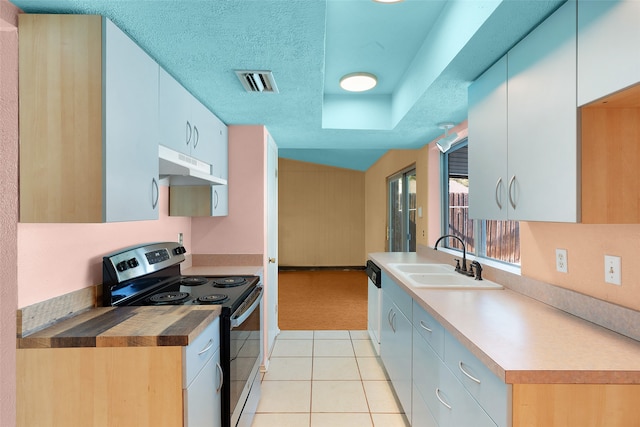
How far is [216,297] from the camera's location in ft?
5.97

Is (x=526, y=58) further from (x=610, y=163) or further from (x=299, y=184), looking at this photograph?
(x=299, y=184)

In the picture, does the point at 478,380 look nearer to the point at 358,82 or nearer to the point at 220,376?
the point at 220,376

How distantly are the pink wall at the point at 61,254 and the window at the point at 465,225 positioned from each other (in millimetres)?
2320

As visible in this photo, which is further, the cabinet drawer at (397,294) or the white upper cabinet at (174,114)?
the cabinet drawer at (397,294)

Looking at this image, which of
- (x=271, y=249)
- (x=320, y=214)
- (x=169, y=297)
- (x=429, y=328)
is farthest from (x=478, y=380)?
(x=320, y=214)

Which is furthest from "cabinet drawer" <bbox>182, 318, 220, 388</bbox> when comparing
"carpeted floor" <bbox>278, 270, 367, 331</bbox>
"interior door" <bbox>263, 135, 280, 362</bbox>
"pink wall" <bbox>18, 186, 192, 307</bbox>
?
"carpeted floor" <bbox>278, 270, 367, 331</bbox>

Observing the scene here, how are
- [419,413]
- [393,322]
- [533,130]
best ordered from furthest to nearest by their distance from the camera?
[393,322], [419,413], [533,130]

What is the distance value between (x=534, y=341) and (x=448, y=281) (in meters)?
1.26

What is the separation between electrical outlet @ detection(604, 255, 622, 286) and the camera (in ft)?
4.18

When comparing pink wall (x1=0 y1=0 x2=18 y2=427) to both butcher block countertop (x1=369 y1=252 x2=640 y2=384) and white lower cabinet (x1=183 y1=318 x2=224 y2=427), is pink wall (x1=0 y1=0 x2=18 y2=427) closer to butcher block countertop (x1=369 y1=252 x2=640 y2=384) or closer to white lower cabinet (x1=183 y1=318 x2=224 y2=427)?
white lower cabinet (x1=183 y1=318 x2=224 y2=427)

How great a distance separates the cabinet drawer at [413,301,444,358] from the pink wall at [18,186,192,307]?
1643 mm

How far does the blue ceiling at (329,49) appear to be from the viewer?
50.1 inches

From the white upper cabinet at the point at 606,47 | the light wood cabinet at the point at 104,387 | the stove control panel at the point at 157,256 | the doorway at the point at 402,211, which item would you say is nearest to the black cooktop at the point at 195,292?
the stove control panel at the point at 157,256

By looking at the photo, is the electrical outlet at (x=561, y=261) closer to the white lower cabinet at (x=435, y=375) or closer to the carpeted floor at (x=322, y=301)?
the white lower cabinet at (x=435, y=375)
